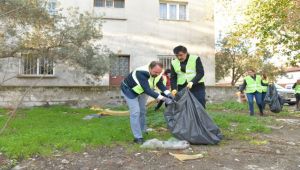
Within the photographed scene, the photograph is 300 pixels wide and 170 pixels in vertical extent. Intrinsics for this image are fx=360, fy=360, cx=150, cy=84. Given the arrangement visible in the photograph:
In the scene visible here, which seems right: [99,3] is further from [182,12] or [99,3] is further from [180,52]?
[180,52]

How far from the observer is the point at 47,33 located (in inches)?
435

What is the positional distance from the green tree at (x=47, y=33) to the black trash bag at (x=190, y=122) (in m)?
5.47

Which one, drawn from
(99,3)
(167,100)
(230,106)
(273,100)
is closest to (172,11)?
(99,3)

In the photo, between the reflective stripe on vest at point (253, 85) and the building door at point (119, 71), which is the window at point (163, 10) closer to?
the building door at point (119, 71)

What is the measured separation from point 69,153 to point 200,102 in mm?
2644

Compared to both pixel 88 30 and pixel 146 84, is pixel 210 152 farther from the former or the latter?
pixel 88 30

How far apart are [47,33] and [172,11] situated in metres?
9.05

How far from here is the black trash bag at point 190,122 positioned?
20.9ft

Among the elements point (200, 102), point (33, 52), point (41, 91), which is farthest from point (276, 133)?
point (41, 91)

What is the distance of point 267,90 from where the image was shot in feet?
39.2

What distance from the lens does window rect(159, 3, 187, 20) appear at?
1855cm

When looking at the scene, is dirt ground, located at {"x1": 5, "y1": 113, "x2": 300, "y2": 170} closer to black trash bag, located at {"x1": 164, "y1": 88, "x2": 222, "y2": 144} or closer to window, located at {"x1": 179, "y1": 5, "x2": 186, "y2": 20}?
black trash bag, located at {"x1": 164, "y1": 88, "x2": 222, "y2": 144}

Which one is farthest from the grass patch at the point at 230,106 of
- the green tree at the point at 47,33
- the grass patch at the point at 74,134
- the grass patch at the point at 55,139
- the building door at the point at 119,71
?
the grass patch at the point at 55,139

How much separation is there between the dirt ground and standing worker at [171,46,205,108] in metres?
1.15
